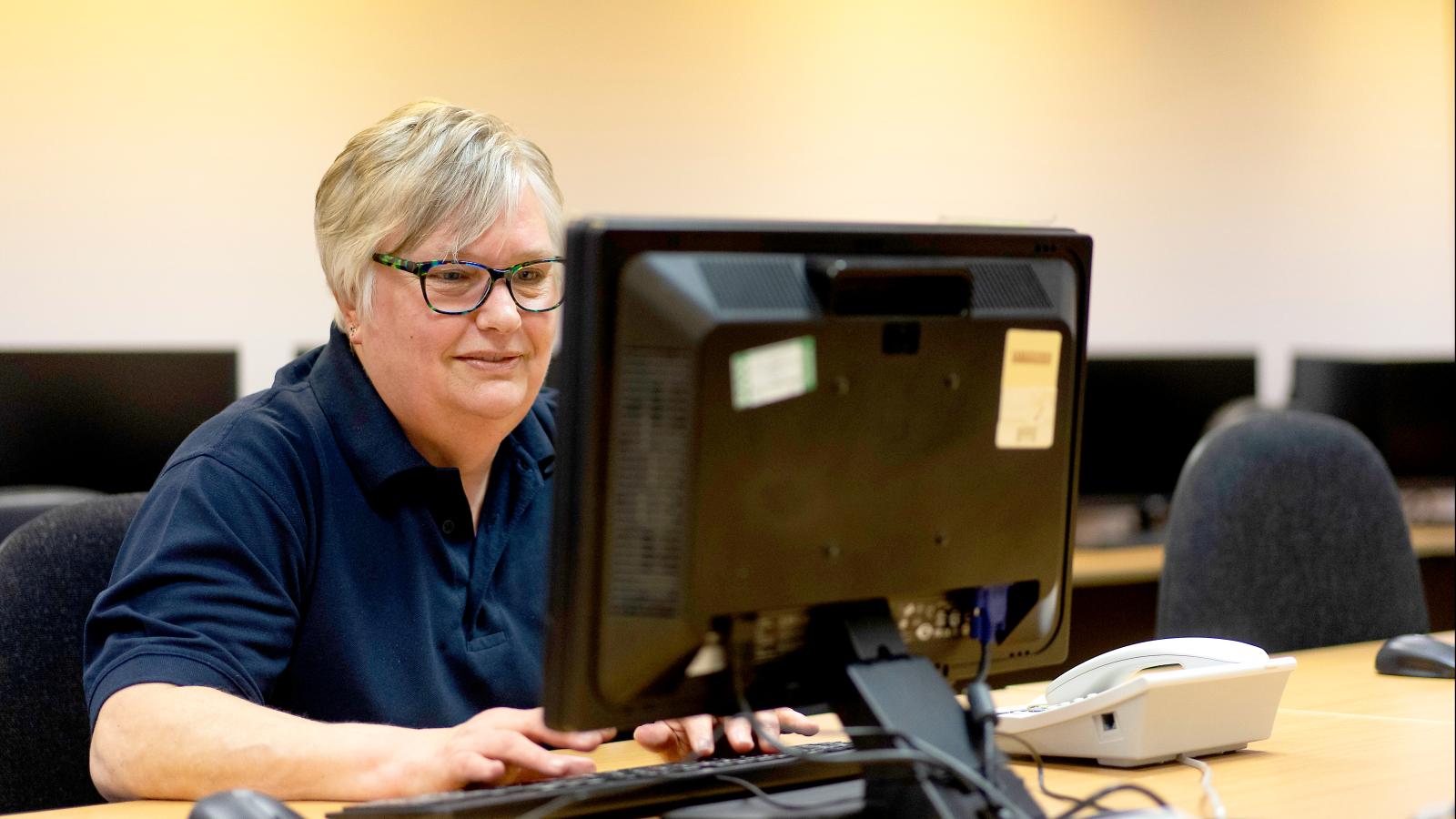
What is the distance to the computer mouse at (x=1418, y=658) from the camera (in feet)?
5.45

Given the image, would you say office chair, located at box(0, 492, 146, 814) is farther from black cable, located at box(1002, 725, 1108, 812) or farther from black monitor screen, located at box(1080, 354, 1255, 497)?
black monitor screen, located at box(1080, 354, 1255, 497)

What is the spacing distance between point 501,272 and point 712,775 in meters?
0.58

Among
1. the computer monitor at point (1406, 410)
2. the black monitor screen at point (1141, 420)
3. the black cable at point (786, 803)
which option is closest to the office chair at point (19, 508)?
the black cable at point (786, 803)

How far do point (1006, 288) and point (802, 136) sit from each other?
3.20 m

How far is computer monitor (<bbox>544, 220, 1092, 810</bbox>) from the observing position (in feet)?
3.00

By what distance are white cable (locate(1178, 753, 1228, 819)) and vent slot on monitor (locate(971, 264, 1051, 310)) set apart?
1.34 feet

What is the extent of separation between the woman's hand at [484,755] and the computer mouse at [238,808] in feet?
0.49

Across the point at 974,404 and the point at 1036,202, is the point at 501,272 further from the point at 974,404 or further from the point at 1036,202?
the point at 1036,202

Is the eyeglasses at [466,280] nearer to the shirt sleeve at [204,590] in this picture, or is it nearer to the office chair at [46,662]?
the shirt sleeve at [204,590]

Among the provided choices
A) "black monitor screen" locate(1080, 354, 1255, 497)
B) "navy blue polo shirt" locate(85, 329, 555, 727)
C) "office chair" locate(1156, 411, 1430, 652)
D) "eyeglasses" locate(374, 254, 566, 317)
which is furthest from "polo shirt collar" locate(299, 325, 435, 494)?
"black monitor screen" locate(1080, 354, 1255, 497)

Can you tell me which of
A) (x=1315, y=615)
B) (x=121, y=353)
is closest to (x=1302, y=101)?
(x=1315, y=615)

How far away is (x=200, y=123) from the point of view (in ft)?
11.3

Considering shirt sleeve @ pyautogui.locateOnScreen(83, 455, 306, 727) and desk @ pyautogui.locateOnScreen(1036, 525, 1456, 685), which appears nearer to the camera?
shirt sleeve @ pyautogui.locateOnScreen(83, 455, 306, 727)

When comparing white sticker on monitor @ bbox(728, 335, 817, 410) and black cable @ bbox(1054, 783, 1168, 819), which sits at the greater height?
white sticker on monitor @ bbox(728, 335, 817, 410)
